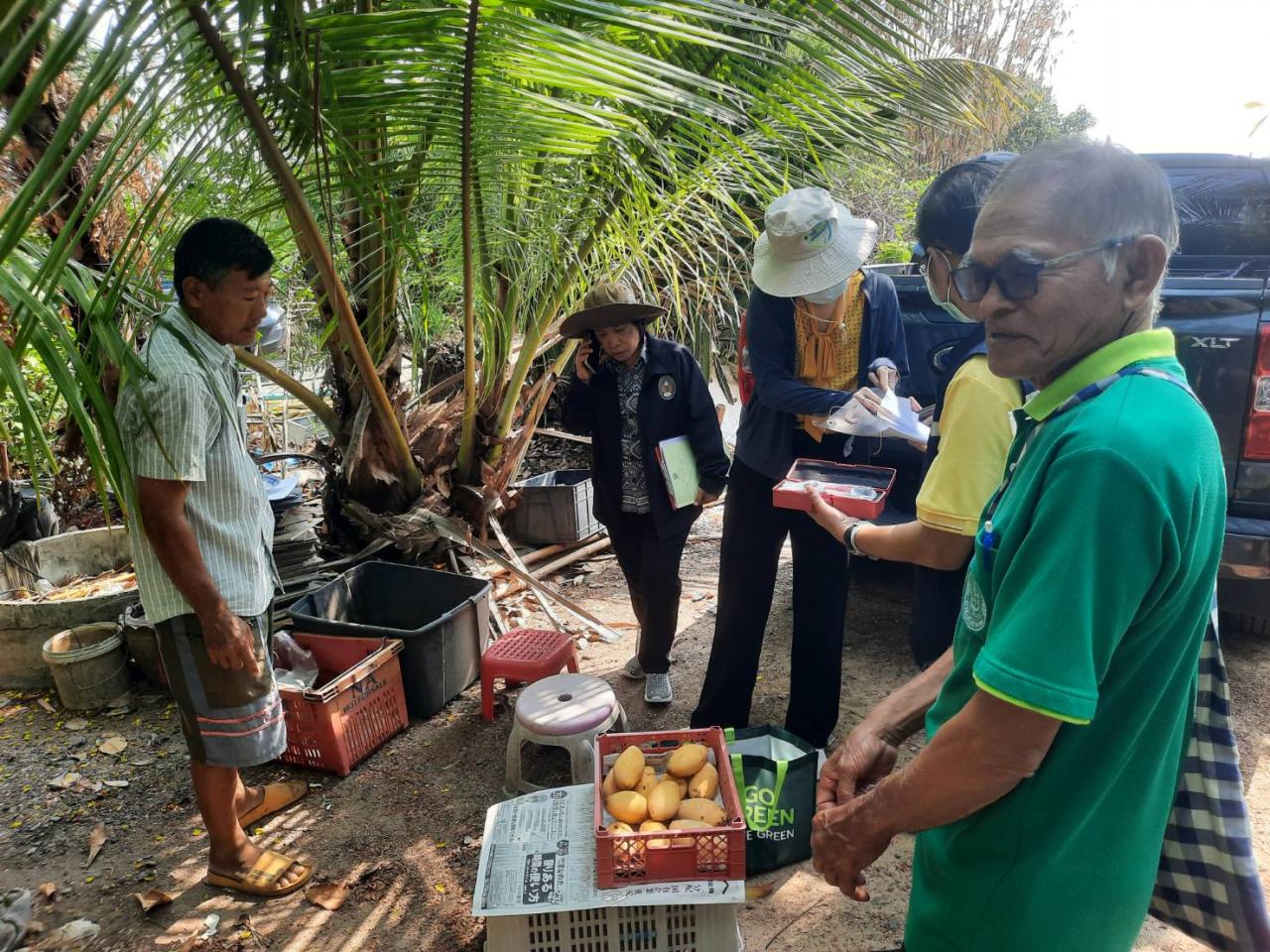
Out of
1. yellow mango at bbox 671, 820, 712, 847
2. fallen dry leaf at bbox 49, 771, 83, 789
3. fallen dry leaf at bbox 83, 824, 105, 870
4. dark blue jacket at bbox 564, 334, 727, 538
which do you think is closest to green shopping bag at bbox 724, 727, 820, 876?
yellow mango at bbox 671, 820, 712, 847

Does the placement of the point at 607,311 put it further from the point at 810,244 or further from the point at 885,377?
the point at 885,377

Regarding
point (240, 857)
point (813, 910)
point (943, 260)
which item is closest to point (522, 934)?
point (813, 910)

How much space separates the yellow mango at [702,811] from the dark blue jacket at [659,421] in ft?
4.72

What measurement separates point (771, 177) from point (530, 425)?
1.96m

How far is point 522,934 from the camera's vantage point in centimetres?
Result: 181

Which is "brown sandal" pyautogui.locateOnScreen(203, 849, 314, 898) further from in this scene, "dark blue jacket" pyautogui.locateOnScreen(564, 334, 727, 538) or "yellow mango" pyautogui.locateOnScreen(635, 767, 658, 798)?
"dark blue jacket" pyautogui.locateOnScreen(564, 334, 727, 538)

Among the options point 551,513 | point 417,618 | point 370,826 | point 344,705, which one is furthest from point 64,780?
point 551,513

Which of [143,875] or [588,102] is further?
[588,102]

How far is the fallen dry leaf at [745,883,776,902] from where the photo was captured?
2365 mm

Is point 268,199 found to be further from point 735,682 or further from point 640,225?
point 735,682

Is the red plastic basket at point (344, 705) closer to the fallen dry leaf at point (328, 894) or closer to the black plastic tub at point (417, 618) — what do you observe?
the black plastic tub at point (417, 618)

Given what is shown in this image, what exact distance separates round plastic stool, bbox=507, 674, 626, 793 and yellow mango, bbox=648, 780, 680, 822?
631 millimetres

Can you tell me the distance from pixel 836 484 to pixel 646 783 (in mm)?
1085

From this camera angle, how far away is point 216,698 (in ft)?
7.47
